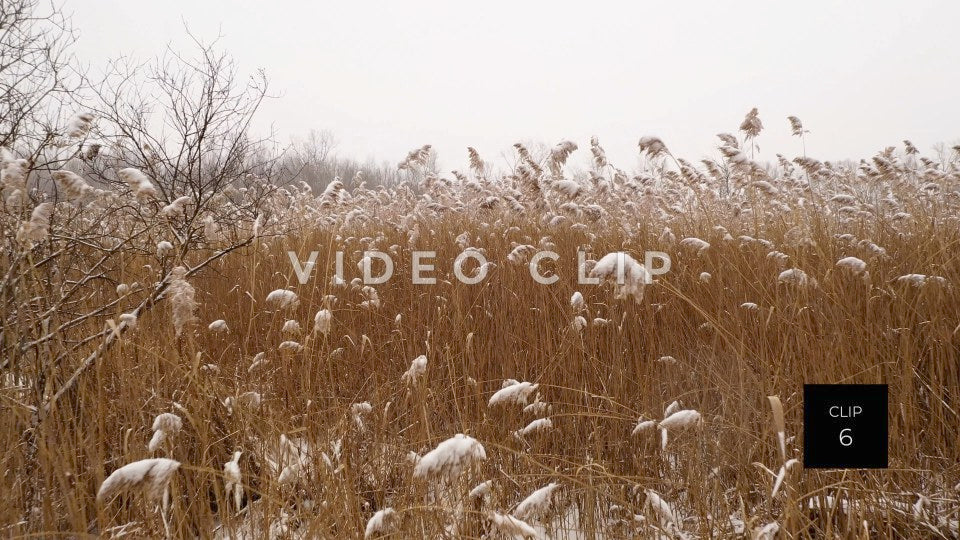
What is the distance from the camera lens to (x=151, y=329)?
276 cm

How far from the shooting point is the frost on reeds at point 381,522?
4.27ft

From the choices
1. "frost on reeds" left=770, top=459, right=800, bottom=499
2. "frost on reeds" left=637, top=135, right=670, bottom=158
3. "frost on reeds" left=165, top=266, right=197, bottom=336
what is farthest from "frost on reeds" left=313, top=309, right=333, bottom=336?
"frost on reeds" left=637, top=135, right=670, bottom=158

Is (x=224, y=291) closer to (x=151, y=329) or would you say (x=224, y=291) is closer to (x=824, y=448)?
(x=151, y=329)

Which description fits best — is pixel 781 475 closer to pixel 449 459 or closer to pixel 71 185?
pixel 449 459

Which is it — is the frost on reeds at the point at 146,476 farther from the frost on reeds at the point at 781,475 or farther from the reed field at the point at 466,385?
the frost on reeds at the point at 781,475

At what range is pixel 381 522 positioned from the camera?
4.42ft

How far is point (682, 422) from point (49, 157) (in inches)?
171

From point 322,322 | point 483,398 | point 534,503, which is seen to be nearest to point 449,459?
point 534,503

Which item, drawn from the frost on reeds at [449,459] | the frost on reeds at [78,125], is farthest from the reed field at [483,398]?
the frost on reeds at [78,125]

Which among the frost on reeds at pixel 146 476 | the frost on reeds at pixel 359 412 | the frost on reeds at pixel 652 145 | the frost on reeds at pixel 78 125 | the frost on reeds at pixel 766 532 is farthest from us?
the frost on reeds at pixel 652 145

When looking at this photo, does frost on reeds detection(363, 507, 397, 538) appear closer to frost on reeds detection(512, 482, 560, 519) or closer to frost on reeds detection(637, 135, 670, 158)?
frost on reeds detection(512, 482, 560, 519)

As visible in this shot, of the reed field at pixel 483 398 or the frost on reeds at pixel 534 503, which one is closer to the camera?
the frost on reeds at pixel 534 503

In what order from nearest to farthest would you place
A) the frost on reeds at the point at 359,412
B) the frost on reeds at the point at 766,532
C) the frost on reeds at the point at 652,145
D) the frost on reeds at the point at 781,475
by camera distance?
1. the frost on reeds at the point at 781,475
2. the frost on reeds at the point at 766,532
3. the frost on reeds at the point at 359,412
4. the frost on reeds at the point at 652,145

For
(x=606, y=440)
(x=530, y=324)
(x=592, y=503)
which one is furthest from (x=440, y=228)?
(x=592, y=503)
